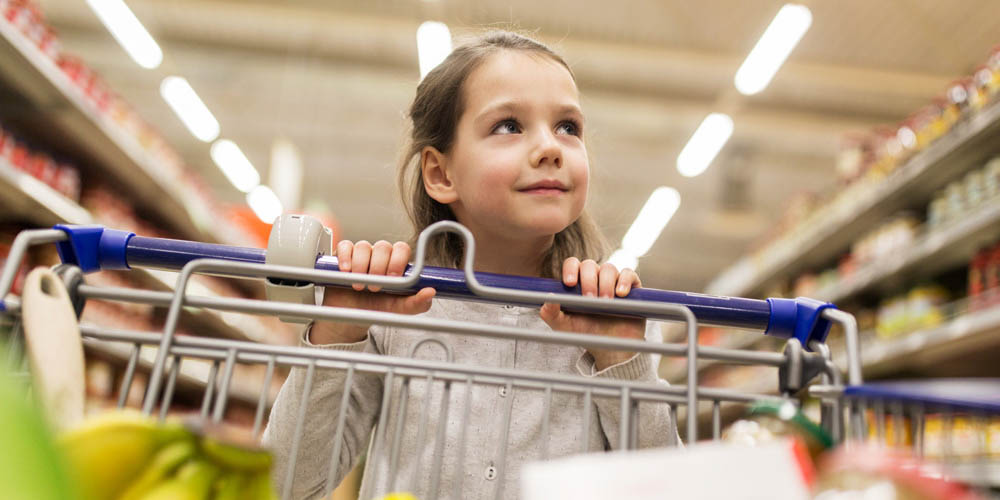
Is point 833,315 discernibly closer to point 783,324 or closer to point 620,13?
point 783,324

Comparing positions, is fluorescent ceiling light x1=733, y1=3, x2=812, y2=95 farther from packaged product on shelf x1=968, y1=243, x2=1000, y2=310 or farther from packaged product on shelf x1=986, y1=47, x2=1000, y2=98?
packaged product on shelf x1=968, y1=243, x2=1000, y2=310

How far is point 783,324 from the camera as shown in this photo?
865 mm

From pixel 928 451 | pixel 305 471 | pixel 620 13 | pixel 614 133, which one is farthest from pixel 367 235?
pixel 305 471

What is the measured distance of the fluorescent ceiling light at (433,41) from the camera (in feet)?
17.4

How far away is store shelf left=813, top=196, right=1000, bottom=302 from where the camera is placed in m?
2.62

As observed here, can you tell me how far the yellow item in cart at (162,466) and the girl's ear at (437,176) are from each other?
0.93 metres

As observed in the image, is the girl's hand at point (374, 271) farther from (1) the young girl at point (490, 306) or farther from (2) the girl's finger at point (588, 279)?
(2) the girl's finger at point (588, 279)

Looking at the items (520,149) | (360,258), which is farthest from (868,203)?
(360,258)

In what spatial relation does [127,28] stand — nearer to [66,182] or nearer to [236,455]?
[66,182]

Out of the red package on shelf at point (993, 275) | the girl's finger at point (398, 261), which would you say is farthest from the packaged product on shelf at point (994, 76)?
the girl's finger at point (398, 261)

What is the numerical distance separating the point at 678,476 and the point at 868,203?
3.44 metres

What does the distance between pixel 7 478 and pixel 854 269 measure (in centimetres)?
382

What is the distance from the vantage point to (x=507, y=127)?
123 centimetres

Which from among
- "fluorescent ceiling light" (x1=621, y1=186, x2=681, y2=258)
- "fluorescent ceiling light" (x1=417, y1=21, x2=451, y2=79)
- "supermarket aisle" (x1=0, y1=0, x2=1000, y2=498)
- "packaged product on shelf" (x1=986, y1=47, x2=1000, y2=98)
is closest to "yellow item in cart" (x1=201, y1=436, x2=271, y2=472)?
"supermarket aisle" (x1=0, y1=0, x2=1000, y2=498)
